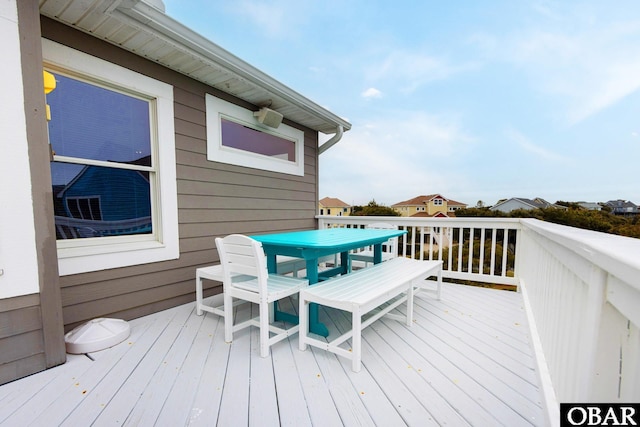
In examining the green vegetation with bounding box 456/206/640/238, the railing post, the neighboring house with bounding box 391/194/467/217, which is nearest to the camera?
the railing post

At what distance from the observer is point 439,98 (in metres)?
8.38

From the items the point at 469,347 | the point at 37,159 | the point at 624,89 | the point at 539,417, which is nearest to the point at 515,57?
the point at 624,89

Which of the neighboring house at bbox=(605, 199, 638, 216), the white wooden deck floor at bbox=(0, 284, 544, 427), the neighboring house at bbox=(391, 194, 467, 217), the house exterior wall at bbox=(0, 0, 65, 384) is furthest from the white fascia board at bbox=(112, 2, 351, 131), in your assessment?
the neighboring house at bbox=(391, 194, 467, 217)

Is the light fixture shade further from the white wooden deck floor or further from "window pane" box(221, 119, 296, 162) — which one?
the white wooden deck floor

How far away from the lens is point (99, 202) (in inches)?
95.0

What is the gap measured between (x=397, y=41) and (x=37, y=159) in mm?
6653

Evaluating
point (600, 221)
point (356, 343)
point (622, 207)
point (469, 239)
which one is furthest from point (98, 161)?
point (600, 221)

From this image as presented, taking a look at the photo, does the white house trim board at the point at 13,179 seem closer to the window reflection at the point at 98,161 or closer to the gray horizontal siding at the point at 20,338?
the gray horizontal siding at the point at 20,338

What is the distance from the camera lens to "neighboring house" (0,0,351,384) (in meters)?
1.63

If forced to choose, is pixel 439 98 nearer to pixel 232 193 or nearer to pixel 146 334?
pixel 232 193

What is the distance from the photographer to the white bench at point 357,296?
68.4 inches

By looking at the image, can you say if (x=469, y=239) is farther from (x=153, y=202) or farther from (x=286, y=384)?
(x=153, y=202)

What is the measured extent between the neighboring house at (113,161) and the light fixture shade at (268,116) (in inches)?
0.8

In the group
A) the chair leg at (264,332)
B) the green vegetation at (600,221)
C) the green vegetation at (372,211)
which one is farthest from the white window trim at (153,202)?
the green vegetation at (372,211)
